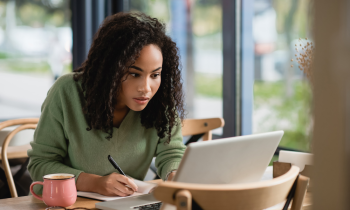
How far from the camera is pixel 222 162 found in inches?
31.8

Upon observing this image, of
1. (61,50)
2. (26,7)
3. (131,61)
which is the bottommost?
(131,61)

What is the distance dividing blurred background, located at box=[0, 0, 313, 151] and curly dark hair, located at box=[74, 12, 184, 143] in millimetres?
385

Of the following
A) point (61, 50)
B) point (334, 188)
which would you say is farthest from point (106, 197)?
point (61, 50)

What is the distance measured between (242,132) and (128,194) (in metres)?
1.21

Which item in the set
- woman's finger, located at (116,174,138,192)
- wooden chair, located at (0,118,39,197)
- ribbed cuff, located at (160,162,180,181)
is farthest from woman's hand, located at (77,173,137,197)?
wooden chair, located at (0,118,39,197)

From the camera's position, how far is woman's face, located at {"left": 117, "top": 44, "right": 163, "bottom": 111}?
1.19 metres

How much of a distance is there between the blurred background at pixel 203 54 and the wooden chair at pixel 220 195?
0.38m

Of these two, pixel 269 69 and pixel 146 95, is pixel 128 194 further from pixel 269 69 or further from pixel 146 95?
pixel 269 69

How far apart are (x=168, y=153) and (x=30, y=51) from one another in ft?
7.92

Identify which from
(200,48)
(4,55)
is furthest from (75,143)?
(4,55)

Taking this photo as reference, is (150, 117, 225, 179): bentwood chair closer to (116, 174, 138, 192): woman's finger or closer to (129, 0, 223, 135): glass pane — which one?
(129, 0, 223, 135): glass pane

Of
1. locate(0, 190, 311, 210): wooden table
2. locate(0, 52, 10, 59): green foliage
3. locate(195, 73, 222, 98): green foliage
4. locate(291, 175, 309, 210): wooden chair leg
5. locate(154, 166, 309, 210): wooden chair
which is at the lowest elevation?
locate(0, 190, 311, 210): wooden table

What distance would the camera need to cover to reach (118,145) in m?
1.32

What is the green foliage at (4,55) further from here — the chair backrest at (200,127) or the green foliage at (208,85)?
the chair backrest at (200,127)
